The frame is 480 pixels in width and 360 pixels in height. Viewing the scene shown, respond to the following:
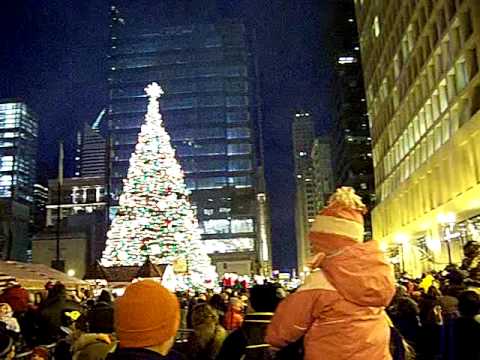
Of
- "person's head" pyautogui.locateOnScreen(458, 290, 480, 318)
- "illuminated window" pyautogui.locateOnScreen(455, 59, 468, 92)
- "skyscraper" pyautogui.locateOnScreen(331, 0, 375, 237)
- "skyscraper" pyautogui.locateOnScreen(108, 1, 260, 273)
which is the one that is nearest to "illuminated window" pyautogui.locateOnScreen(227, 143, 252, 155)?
"skyscraper" pyautogui.locateOnScreen(108, 1, 260, 273)

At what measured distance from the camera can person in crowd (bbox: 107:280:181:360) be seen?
2.98 m

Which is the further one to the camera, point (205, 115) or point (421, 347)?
point (205, 115)

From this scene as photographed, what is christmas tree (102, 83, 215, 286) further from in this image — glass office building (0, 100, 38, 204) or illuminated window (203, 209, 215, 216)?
glass office building (0, 100, 38, 204)

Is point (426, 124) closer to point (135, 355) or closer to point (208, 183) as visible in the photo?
point (135, 355)

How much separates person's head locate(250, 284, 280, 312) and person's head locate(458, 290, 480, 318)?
397 cm

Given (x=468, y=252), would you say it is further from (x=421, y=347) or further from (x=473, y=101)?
(x=473, y=101)

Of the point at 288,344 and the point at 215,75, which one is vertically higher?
the point at 215,75

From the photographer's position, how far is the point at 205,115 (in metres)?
124

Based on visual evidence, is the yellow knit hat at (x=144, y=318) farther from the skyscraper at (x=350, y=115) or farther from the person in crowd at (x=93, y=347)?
the skyscraper at (x=350, y=115)

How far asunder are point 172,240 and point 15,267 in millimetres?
8741

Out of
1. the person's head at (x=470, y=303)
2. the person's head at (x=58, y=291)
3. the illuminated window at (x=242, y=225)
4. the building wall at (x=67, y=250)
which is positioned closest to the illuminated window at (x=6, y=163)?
the illuminated window at (x=242, y=225)

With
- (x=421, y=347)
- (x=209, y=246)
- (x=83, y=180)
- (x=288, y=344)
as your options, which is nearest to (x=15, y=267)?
(x=421, y=347)

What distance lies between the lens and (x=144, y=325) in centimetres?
299

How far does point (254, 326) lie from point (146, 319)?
206 cm
